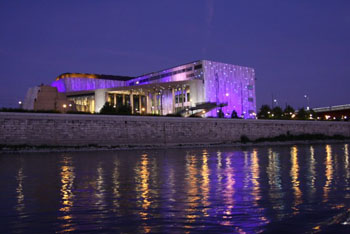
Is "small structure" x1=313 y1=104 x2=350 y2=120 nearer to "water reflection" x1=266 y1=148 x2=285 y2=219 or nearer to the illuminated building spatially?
the illuminated building

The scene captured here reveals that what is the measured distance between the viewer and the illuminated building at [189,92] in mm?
78188

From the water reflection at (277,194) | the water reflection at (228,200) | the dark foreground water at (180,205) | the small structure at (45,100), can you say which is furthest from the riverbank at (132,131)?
the water reflection at (277,194)

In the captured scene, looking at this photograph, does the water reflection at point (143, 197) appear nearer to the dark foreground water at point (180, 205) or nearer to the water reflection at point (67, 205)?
the dark foreground water at point (180, 205)

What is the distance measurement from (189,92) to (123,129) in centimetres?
4045

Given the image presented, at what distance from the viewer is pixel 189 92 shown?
8169 cm

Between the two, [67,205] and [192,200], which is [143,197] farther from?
[67,205]

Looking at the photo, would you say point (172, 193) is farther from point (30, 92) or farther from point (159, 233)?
point (30, 92)

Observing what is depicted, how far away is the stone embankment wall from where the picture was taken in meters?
36.3

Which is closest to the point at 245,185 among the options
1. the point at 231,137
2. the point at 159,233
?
the point at 159,233

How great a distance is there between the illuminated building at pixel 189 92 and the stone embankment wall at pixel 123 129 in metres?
18.5

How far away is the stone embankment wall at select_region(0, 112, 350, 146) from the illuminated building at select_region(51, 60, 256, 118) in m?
18.5

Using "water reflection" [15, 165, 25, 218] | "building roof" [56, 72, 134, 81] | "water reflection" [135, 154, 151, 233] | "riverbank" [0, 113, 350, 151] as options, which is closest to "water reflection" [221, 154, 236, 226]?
"water reflection" [135, 154, 151, 233]

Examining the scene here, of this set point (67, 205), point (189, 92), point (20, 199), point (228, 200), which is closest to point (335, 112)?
point (189, 92)

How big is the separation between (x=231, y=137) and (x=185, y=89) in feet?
106
